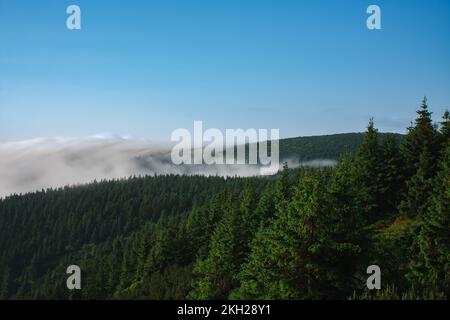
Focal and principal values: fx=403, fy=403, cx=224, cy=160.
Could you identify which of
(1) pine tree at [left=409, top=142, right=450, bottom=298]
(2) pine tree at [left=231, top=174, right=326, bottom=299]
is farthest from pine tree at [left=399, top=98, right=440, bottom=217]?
(2) pine tree at [left=231, top=174, right=326, bottom=299]

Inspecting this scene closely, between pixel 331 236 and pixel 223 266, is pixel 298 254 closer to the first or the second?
pixel 331 236

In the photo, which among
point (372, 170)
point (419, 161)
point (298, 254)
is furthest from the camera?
point (372, 170)

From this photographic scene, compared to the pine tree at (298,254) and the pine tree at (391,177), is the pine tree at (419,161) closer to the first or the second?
the pine tree at (391,177)

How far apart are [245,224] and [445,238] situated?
18.6 m

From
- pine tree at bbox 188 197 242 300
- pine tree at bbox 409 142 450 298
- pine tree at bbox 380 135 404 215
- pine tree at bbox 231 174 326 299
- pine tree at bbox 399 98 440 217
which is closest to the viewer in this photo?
pine tree at bbox 231 174 326 299

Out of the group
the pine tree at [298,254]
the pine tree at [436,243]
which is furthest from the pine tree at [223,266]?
the pine tree at [436,243]

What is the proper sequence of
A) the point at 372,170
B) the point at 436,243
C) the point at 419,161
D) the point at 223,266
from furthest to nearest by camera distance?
the point at 372,170 → the point at 419,161 → the point at 223,266 → the point at 436,243

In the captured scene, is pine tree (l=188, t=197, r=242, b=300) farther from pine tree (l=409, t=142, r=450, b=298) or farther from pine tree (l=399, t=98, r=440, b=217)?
pine tree (l=399, t=98, r=440, b=217)

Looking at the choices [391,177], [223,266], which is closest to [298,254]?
[223,266]

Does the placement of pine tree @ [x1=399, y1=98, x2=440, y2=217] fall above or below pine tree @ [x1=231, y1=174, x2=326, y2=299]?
above

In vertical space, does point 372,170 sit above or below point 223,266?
above

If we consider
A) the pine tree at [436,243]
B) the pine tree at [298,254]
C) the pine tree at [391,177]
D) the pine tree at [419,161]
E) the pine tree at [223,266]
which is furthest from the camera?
the pine tree at [391,177]

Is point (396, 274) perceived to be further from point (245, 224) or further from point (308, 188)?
point (245, 224)

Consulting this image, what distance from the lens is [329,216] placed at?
19031 mm
